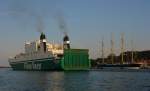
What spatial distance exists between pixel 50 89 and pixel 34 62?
8136 centimetres

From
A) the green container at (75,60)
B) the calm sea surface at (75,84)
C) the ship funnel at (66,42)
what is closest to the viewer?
the calm sea surface at (75,84)

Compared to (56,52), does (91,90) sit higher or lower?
lower

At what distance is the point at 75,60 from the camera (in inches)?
4107

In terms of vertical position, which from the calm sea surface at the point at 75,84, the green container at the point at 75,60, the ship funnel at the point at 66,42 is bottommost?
the calm sea surface at the point at 75,84

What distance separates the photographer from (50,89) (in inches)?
1624

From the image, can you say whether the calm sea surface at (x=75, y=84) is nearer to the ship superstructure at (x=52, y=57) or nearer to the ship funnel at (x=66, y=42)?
the ship superstructure at (x=52, y=57)

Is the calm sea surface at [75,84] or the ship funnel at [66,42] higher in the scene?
the ship funnel at [66,42]

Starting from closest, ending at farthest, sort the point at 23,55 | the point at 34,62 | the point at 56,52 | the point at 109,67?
the point at 56,52 → the point at 34,62 → the point at 23,55 → the point at 109,67

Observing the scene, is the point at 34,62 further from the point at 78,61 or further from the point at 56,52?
the point at 78,61

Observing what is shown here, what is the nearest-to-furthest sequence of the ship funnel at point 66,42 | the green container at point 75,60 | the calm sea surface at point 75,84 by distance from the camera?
the calm sea surface at point 75,84 → the green container at point 75,60 → the ship funnel at point 66,42

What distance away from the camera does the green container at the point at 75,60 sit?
10362cm

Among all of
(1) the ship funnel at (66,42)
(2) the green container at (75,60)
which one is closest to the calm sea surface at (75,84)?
(2) the green container at (75,60)

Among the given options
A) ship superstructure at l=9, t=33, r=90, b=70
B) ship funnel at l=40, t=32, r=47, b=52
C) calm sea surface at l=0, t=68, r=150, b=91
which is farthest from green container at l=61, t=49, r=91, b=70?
calm sea surface at l=0, t=68, r=150, b=91

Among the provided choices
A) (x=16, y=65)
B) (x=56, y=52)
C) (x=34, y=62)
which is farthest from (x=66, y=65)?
(x=16, y=65)
